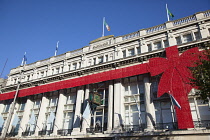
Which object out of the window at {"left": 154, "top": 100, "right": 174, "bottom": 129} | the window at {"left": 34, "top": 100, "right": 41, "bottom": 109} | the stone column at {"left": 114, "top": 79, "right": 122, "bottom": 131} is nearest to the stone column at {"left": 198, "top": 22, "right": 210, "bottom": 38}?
the window at {"left": 154, "top": 100, "right": 174, "bottom": 129}

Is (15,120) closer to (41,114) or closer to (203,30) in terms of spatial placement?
(41,114)

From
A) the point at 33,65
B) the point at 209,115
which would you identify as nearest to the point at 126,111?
the point at 209,115

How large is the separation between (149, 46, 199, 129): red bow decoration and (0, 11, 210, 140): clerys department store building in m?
0.09

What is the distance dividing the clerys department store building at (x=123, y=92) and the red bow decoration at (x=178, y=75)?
0.09 metres

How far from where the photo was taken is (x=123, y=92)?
22.4 meters

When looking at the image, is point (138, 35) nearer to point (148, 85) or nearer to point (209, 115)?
point (148, 85)

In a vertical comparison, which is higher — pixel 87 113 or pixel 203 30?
pixel 203 30

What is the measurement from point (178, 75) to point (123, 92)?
276 inches

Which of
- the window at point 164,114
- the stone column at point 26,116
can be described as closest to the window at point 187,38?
the window at point 164,114

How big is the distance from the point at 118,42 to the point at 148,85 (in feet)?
27.7

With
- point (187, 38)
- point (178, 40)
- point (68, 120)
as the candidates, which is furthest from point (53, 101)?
point (187, 38)

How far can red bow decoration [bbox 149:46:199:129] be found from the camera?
16.9m

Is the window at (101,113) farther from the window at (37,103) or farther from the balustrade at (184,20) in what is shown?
the balustrade at (184,20)

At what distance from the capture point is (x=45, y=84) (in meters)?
28.4
